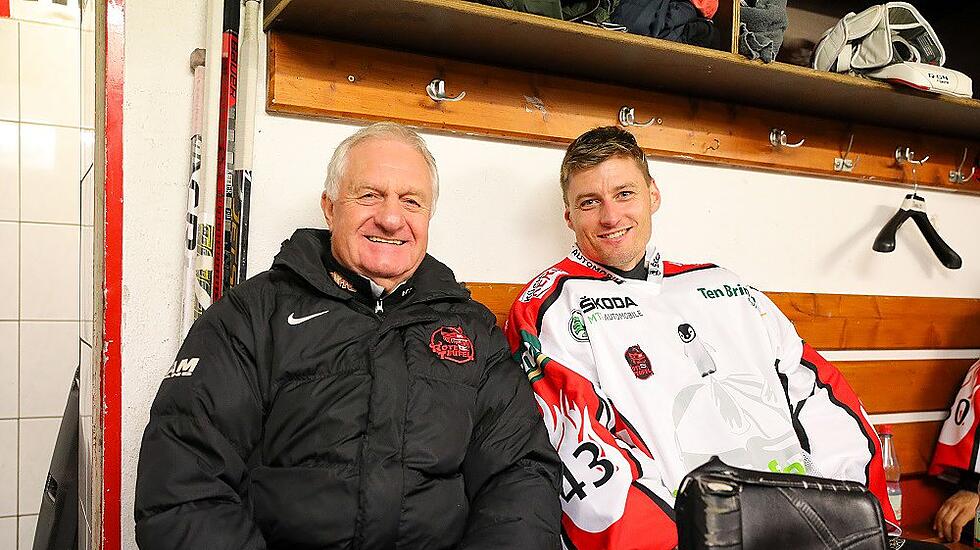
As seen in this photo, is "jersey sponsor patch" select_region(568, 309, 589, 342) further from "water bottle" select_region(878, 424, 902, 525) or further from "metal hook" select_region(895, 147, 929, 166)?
"metal hook" select_region(895, 147, 929, 166)

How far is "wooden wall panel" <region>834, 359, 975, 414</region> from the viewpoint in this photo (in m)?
2.41

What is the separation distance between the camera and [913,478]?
248 cm

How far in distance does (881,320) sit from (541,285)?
4.53 feet

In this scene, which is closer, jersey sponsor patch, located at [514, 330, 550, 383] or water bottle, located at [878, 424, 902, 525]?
jersey sponsor patch, located at [514, 330, 550, 383]

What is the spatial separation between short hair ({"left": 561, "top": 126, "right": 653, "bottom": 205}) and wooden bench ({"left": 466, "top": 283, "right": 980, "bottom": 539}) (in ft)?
2.68

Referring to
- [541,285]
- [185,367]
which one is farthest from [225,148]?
[541,285]

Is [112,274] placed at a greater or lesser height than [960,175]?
lesser

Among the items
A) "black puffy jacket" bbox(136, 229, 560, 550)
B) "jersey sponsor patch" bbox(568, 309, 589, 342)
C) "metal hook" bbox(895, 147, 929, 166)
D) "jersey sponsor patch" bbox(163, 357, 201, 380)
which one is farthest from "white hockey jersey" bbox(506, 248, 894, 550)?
"metal hook" bbox(895, 147, 929, 166)

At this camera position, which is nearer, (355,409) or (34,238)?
(355,409)

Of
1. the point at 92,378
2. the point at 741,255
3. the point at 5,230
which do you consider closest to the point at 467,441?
the point at 92,378

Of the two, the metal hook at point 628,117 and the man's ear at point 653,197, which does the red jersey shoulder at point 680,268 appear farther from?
the metal hook at point 628,117

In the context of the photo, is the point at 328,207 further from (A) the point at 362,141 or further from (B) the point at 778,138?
(B) the point at 778,138

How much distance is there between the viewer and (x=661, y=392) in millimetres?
1651

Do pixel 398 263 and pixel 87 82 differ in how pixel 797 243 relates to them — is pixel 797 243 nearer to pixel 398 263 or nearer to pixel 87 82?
pixel 398 263
